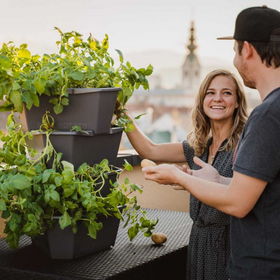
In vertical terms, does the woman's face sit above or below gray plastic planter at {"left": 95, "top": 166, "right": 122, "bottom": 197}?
above

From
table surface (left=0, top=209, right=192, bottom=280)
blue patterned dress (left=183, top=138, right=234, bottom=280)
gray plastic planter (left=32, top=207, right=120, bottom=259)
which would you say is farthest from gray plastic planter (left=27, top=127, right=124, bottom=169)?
blue patterned dress (left=183, top=138, right=234, bottom=280)

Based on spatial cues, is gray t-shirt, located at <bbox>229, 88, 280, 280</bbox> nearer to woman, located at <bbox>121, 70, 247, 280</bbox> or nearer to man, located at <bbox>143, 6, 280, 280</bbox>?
man, located at <bbox>143, 6, 280, 280</bbox>

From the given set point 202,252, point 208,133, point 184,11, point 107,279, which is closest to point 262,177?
point 107,279

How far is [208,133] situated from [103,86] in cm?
84

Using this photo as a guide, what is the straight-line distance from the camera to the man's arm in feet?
3.54

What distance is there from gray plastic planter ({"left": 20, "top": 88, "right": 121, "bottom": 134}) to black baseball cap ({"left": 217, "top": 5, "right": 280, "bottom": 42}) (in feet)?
1.33

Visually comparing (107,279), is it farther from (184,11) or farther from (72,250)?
(184,11)

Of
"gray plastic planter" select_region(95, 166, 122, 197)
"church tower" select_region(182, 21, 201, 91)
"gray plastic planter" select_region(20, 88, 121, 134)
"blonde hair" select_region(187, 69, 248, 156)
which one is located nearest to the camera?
"gray plastic planter" select_region(20, 88, 121, 134)

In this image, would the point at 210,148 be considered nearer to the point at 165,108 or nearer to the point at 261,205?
the point at 261,205

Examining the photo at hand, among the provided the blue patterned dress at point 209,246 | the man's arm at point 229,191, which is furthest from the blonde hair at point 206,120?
the man's arm at point 229,191

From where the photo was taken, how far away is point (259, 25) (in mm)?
1159

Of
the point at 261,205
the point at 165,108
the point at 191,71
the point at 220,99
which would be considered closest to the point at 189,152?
the point at 220,99

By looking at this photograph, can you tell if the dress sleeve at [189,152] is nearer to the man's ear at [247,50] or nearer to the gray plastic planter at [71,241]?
the gray plastic planter at [71,241]

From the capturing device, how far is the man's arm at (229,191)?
1078 millimetres
